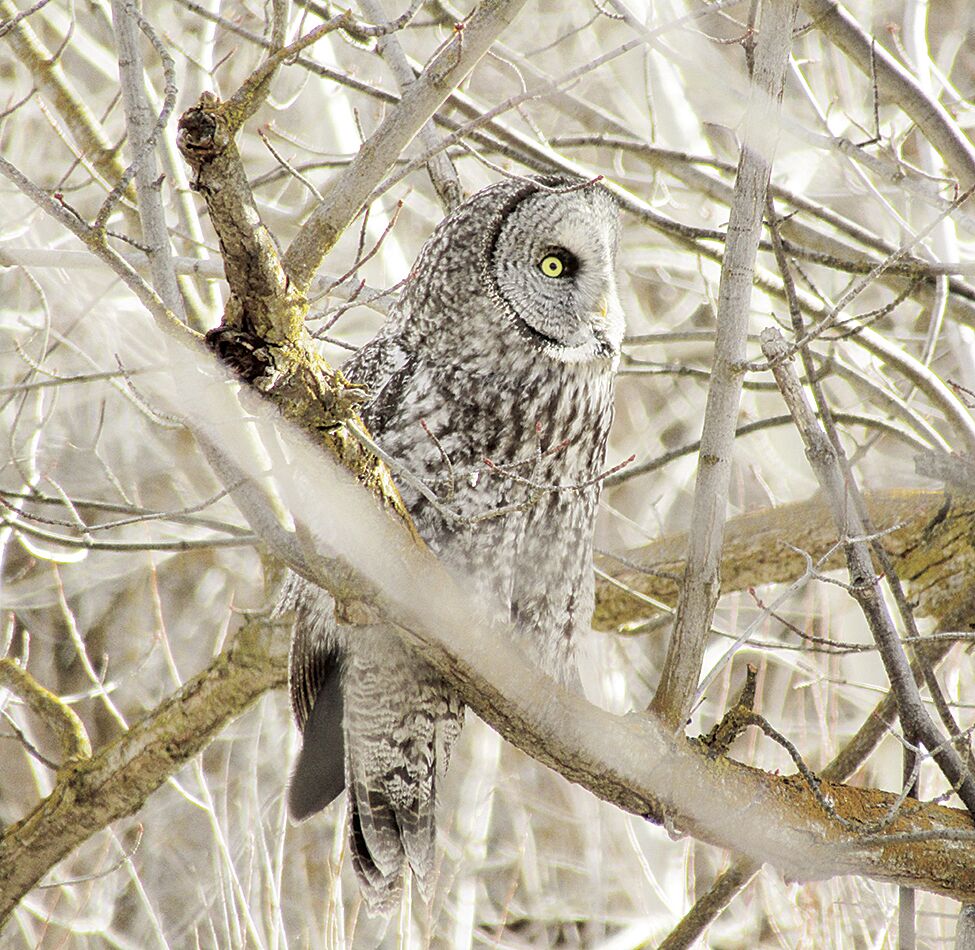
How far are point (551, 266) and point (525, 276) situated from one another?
0.09 m

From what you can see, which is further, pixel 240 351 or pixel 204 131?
pixel 240 351

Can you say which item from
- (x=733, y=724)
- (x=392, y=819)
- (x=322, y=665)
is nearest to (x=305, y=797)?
(x=392, y=819)

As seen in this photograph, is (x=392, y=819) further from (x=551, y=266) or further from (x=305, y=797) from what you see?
(x=551, y=266)

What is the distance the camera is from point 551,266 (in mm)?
3236

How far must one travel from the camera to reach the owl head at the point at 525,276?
10.2 feet

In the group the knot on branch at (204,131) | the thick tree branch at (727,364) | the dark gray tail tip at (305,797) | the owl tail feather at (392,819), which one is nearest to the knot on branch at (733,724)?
the thick tree branch at (727,364)

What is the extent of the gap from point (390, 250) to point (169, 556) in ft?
8.19

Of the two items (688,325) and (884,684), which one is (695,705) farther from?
(688,325)

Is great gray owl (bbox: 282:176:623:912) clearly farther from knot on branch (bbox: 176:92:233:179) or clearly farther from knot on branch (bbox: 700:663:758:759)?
knot on branch (bbox: 176:92:233:179)

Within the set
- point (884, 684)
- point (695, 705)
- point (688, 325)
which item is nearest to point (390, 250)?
point (688, 325)

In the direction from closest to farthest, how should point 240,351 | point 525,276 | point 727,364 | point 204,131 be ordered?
point 204,131 → point 240,351 → point 727,364 → point 525,276

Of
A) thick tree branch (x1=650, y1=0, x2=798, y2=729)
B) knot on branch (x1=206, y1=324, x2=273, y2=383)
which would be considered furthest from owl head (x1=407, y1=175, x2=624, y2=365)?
knot on branch (x1=206, y1=324, x2=273, y2=383)

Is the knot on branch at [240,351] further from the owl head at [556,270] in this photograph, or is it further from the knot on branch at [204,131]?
the owl head at [556,270]

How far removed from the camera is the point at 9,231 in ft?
15.1
